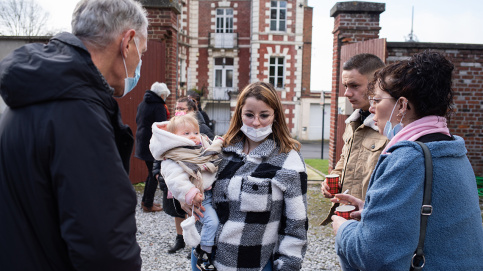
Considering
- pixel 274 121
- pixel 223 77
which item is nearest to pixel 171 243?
pixel 274 121

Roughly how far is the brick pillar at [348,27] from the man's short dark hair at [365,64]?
5.08 metres

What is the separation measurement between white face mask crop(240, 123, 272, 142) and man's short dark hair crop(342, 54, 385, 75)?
3.95 feet

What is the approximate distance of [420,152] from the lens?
1564 mm

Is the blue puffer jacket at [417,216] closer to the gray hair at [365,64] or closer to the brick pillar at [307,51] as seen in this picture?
the gray hair at [365,64]

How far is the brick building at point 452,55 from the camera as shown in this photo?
7530 mm

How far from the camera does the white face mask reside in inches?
94.9

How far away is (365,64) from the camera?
319cm

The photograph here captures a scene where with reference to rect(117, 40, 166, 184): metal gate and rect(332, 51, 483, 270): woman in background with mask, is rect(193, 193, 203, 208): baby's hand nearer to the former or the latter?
rect(332, 51, 483, 270): woman in background with mask

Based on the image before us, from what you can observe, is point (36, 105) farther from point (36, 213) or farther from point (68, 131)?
point (36, 213)

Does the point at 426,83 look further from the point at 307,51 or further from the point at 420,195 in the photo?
the point at 307,51

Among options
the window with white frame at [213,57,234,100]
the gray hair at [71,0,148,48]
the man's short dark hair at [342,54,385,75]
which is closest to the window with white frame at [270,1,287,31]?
the window with white frame at [213,57,234,100]

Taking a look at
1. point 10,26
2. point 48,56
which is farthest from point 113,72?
point 10,26

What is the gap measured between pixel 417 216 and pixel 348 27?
291 inches

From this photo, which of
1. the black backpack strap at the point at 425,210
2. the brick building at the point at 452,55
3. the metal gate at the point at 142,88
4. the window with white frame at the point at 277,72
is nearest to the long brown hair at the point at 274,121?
the black backpack strap at the point at 425,210
